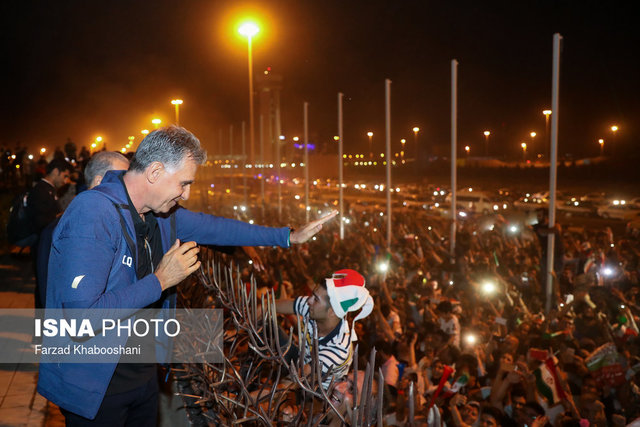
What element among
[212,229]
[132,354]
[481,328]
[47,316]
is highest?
[212,229]

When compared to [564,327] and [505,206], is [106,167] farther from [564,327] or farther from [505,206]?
[505,206]

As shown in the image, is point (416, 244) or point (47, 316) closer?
point (47, 316)

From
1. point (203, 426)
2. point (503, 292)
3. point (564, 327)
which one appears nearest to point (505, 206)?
point (503, 292)

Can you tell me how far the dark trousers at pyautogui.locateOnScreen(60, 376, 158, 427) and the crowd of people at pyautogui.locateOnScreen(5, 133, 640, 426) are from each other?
110cm

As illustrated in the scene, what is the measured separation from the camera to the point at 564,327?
22.6ft

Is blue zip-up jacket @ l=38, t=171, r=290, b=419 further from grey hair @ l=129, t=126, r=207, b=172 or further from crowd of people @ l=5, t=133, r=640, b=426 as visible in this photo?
crowd of people @ l=5, t=133, r=640, b=426

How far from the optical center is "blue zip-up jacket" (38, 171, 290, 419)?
1.85 metres

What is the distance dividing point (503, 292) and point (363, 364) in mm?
4858

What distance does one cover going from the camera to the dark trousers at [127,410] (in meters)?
2.13

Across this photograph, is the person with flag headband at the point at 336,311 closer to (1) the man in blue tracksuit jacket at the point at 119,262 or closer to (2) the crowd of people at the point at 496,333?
(2) the crowd of people at the point at 496,333

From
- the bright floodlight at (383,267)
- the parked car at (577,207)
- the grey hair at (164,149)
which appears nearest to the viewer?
the grey hair at (164,149)

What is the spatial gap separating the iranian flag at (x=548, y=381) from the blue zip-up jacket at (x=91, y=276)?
453 centimetres

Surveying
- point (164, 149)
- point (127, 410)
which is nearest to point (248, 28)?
point (164, 149)

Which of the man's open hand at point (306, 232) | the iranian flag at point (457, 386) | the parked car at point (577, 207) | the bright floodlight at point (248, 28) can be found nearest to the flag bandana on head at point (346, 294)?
the man's open hand at point (306, 232)
